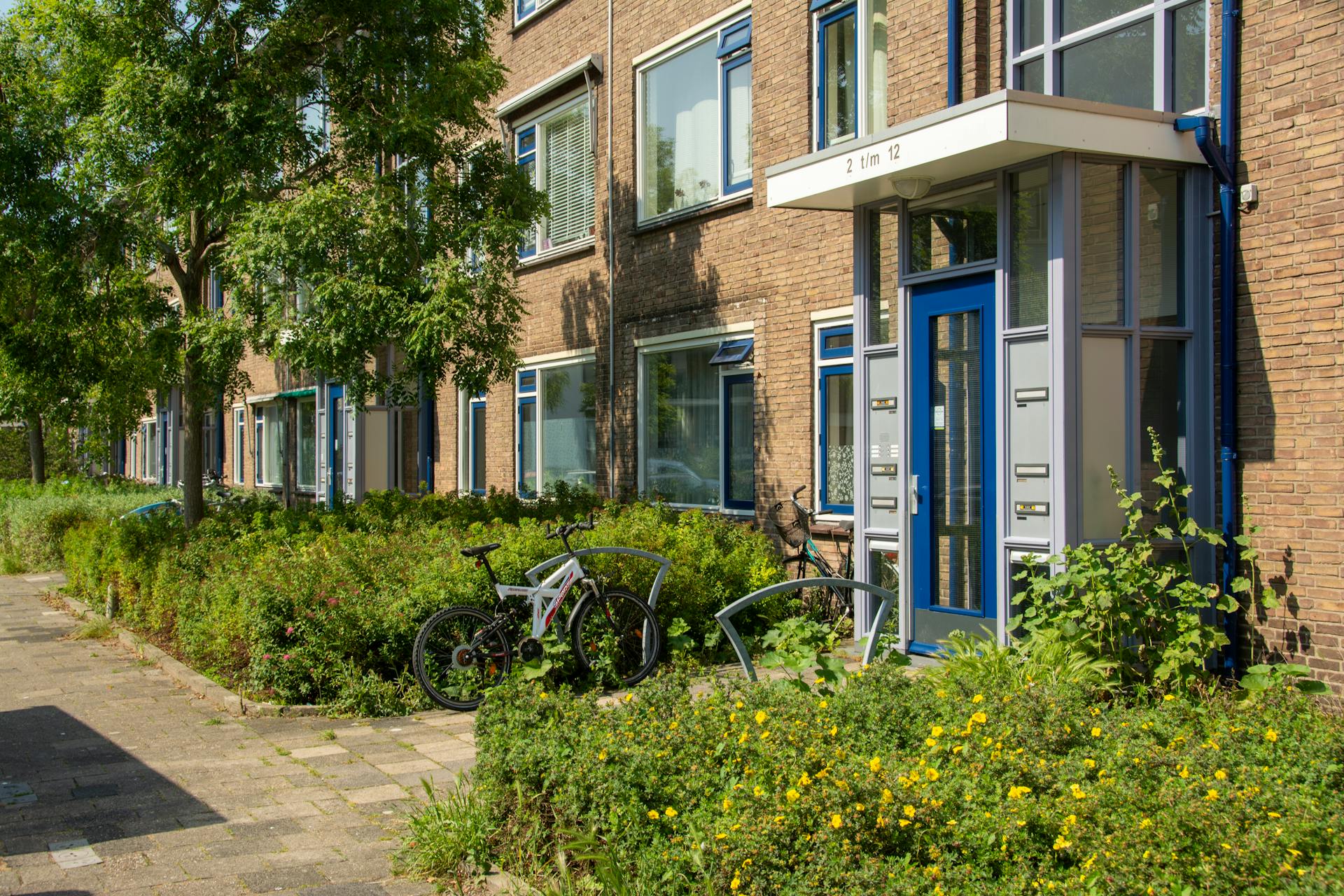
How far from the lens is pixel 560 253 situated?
15477 mm

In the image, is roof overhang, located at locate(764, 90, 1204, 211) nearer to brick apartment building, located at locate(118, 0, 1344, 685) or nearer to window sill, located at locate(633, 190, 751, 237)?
brick apartment building, located at locate(118, 0, 1344, 685)

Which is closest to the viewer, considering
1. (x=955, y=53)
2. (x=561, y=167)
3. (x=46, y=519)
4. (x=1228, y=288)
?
(x=1228, y=288)

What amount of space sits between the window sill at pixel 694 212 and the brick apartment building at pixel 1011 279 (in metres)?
0.09

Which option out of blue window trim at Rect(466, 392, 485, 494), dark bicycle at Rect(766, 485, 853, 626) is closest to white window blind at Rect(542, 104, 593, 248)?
blue window trim at Rect(466, 392, 485, 494)

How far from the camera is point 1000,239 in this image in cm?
749

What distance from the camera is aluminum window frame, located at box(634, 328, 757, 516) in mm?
12250

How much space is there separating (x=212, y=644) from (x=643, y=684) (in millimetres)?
5097

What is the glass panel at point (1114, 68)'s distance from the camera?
26.2ft

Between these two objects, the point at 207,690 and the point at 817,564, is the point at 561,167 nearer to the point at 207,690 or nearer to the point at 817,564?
the point at 817,564

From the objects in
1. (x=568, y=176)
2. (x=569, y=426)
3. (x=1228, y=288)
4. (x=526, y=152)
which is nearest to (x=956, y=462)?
(x=1228, y=288)

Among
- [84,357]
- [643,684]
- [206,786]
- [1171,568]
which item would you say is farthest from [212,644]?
[1171,568]

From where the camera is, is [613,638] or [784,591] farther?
[613,638]

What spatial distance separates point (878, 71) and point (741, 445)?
404cm

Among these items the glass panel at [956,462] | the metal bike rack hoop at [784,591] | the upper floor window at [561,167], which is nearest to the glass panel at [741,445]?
the upper floor window at [561,167]
